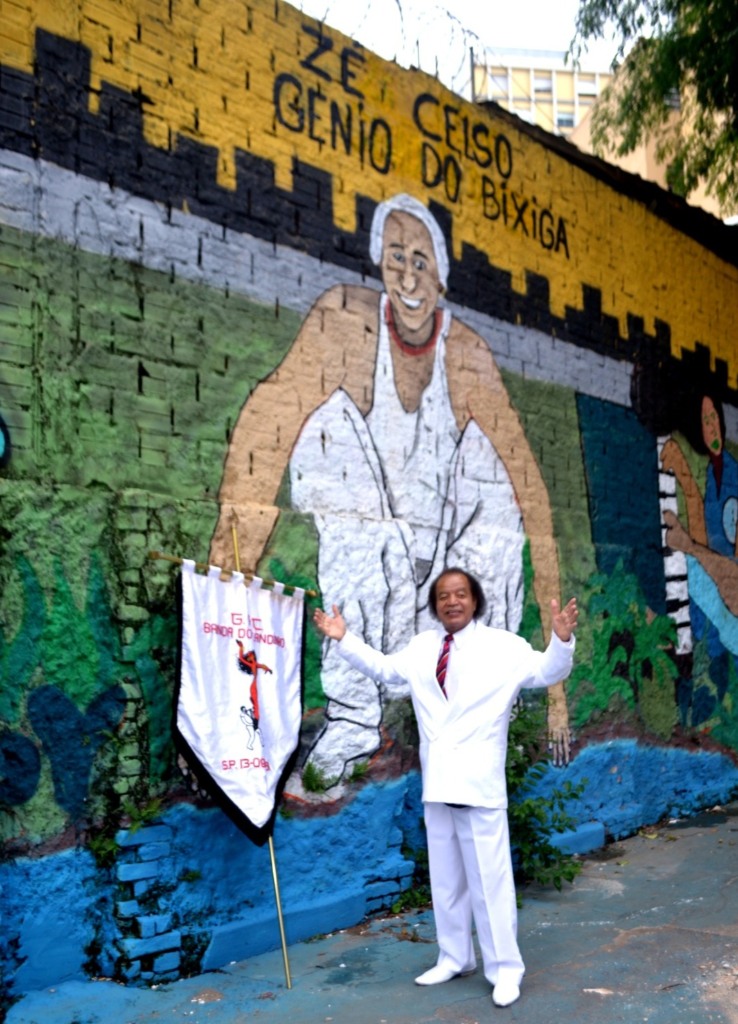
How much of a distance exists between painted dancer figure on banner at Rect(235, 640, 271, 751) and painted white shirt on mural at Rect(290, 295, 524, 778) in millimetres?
775

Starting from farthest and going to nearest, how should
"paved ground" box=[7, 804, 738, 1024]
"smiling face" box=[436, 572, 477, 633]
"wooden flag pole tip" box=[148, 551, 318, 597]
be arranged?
"wooden flag pole tip" box=[148, 551, 318, 597] → "smiling face" box=[436, 572, 477, 633] → "paved ground" box=[7, 804, 738, 1024]

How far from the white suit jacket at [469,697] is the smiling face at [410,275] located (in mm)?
2480

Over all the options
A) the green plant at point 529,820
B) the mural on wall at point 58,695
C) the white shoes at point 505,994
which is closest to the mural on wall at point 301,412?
the mural on wall at point 58,695

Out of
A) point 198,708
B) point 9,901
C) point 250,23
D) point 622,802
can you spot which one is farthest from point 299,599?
point 622,802

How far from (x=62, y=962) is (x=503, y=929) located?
1.86 metres

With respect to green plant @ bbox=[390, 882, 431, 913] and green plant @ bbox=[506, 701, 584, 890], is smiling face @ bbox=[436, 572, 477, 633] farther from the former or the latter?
green plant @ bbox=[390, 882, 431, 913]

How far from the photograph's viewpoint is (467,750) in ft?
15.6

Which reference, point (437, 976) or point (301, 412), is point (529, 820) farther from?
point (301, 412)

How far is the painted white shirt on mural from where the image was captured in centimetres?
610

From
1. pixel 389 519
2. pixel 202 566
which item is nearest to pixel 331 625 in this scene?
pixel 202 566

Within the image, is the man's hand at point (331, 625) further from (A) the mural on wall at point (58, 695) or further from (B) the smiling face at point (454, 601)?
(A) the mural on wall at point (58, 695)

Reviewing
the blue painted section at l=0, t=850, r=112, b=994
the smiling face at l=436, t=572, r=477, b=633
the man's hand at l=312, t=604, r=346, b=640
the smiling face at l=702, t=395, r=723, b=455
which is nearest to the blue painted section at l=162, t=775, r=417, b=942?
the blue painted section at l=0, t=850, r=112, b=994

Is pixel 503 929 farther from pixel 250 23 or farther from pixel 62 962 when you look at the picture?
pixel 250 23

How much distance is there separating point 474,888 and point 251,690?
1.35 meters
